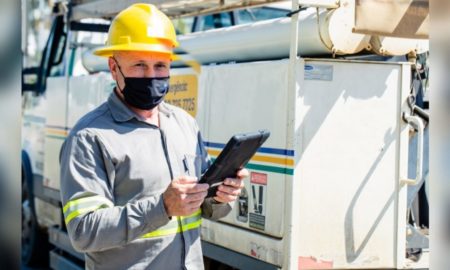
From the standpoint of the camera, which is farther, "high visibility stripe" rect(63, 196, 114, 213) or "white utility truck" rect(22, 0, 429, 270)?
"white utility truck" rect(22, 0, 429, 270)

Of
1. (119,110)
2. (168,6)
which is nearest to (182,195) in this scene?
(119,110)

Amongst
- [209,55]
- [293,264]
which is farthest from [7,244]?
[209,55]

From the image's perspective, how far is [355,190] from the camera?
13.9 ft

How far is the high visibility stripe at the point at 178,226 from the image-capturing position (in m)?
2.76

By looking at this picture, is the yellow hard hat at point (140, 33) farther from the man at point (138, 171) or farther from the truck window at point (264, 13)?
the truck window at point (264, 13)

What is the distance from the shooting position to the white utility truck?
4.02 m

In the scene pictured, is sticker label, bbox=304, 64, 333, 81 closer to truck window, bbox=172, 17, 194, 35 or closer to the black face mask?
the black face mask

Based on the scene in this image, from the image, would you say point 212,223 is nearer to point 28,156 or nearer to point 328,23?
point 328,23

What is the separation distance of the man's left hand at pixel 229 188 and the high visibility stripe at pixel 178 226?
0.18 metres

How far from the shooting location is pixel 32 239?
8.02m

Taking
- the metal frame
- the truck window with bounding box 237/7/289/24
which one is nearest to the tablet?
the metal frame

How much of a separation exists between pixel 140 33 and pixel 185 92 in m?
2.17

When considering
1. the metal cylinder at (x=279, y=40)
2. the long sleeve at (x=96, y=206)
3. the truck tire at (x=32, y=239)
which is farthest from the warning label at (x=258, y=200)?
the truck tire at (x=32, y=239)

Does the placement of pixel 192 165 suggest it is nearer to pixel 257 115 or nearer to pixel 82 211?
pixel 82 211
